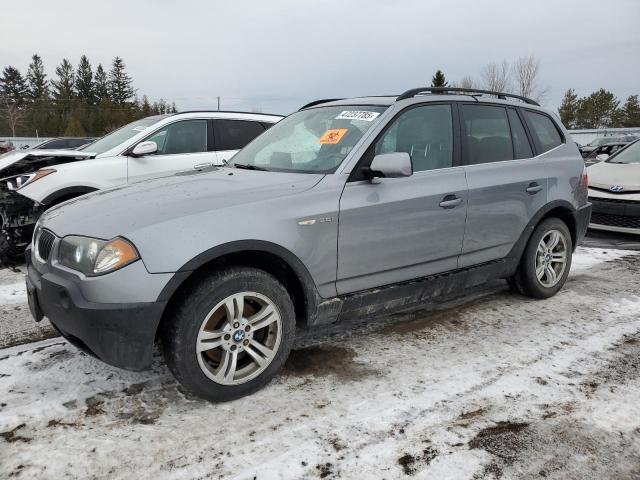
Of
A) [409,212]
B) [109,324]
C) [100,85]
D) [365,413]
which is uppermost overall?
[100,85]

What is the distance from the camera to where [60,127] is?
70.5m

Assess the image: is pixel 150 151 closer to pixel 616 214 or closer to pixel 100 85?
pixel 616 214

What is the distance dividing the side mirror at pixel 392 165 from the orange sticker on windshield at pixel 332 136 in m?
0.44

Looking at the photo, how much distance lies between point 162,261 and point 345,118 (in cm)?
177

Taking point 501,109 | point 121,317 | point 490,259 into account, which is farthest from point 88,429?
point 501,109

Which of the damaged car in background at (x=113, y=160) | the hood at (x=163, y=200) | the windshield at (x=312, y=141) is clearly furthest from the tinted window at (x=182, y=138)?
the hood at (x=163, y=200)

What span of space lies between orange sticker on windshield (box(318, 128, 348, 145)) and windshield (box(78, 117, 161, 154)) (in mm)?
3785

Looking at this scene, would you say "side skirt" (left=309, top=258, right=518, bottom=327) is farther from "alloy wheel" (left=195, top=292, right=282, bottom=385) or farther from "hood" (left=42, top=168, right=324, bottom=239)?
"hood" (left=42, top=168, right=324, bottom=239)

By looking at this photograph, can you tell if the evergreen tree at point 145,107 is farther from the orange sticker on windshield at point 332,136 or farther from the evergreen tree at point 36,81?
the orange sticker on windshield at point 332,136

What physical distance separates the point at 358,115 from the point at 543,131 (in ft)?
6.73

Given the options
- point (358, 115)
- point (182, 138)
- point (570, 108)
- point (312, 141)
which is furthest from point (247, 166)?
point (570, 108)

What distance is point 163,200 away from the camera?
9.22 ft

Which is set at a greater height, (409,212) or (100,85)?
(100,85)

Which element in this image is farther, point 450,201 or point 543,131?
point 543,131
